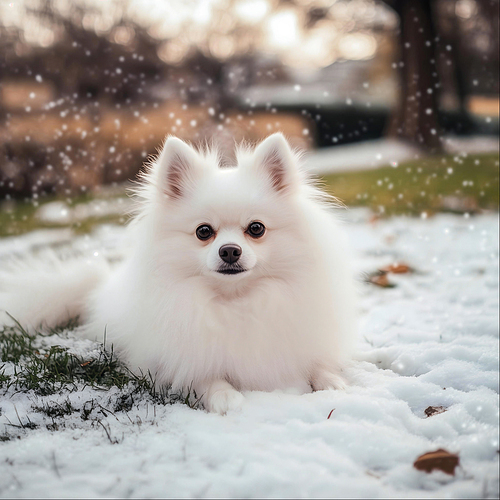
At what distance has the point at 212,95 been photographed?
10.4 metres

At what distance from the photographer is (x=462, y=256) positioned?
4836 millimetres

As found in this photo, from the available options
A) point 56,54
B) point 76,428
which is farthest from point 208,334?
point 56,54

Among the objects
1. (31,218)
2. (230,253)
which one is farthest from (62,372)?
(31,218)

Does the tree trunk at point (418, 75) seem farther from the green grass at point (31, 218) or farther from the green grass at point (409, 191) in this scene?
the green grass at point (31, 218)

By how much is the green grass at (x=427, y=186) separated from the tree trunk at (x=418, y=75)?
87 centimetres

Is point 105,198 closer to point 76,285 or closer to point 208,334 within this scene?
point 76,285

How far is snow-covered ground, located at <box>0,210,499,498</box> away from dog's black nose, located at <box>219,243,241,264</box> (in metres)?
0.64

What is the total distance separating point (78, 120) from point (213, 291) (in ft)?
25.2

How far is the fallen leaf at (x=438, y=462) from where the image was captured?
1637 millimetres

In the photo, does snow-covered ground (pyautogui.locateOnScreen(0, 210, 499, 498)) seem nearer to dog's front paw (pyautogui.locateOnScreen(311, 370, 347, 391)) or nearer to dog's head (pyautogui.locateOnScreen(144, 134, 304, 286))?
dog's front paw (pyautogui.locateOnScreen(311, 370, 347, 391))

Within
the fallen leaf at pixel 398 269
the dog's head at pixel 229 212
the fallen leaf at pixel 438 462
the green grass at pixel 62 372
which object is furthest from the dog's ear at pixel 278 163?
the fallen leaf at pixel 398 269

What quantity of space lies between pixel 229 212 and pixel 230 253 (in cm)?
23

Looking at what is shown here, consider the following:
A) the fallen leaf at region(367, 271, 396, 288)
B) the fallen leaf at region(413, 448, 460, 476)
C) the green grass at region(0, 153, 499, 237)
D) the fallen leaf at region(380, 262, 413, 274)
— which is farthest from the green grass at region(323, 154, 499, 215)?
the fallen leaf at region(413, 448, 460, 476)

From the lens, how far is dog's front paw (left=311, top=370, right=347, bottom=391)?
2322mm
